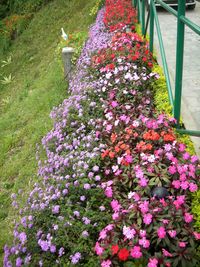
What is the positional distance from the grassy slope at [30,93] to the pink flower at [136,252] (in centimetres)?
215

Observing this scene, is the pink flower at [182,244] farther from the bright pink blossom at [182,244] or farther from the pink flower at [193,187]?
the pink flower at [193,187]

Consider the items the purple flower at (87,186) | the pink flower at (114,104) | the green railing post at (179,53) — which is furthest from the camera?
the pink flower at (114,104)

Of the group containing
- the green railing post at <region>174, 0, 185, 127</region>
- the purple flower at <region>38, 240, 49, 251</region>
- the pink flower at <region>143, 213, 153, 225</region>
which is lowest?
the purple flower at <region>38, 240, 49, 251</region>

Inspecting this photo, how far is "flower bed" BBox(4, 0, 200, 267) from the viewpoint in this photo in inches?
93.4

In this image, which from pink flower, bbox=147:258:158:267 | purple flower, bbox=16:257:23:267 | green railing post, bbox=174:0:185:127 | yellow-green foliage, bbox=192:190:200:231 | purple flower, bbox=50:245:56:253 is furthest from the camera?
green railing post, bbox=174:0:185:127

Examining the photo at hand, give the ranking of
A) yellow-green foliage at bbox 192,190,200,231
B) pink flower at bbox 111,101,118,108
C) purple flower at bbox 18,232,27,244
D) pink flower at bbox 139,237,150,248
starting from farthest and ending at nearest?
pink flower at bbox 111,101,118,108, purple flower at bbox 18,232,27,244, yellow-green foliage at bbox 192,190,200,231, pink flower at bbox 139,237,150,248

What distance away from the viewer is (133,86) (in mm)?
4320

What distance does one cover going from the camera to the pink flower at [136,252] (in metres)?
2.24

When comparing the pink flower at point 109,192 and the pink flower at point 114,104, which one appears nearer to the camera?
the pink flower at point 109,192

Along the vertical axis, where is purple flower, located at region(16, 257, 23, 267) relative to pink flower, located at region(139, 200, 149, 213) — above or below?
below

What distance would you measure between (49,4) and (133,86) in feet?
42.8

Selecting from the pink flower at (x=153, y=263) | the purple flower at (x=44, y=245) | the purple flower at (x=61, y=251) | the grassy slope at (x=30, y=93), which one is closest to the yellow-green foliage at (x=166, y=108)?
the pink flower at (x=153, y=263)

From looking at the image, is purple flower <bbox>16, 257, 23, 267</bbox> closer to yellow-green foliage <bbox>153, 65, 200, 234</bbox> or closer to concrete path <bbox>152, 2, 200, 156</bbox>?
yellow-green foliage <bbox>153, 65, 200, 234</bbox>

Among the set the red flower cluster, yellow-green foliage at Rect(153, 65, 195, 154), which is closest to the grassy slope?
the red flower cluster
